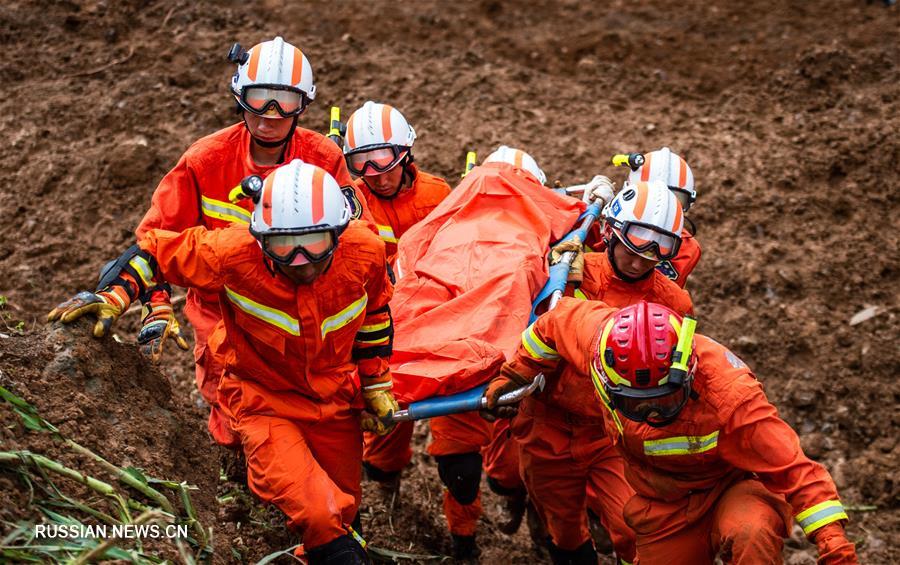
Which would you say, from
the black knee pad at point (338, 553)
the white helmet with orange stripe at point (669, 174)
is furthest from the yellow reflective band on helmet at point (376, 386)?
the white helmet with orange stripe at point (669, 174)

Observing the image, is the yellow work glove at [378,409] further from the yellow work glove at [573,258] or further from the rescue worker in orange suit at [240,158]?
the yellow work glove at [573,258]

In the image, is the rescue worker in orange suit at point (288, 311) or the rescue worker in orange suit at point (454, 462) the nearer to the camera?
the rescue worker in orange suit at point (288, 311)

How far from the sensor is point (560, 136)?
909 centimetres

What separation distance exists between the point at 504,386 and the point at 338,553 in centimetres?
→ 105

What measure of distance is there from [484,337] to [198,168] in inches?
63.8

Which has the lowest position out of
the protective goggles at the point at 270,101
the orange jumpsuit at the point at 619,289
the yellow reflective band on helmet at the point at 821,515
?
the yellow reflective band on helmet at the point at 821,515

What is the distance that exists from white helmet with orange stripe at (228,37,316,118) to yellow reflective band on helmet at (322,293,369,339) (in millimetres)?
1300

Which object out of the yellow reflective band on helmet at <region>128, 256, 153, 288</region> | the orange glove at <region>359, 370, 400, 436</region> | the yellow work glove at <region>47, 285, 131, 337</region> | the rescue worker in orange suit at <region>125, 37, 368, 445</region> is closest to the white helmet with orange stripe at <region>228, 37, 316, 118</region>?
the rescue worker in orange suit at <region>125, 37, 368, 445</region>

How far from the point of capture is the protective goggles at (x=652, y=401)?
3961 mm

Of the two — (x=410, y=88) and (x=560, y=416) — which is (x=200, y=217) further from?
(x=410, y=88)

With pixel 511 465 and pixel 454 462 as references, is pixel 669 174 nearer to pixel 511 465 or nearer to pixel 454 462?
pixel 511 465

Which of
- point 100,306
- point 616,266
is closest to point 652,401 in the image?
point 616,266

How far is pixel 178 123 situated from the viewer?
356 inches

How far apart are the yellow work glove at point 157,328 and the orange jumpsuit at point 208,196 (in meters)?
0.27
